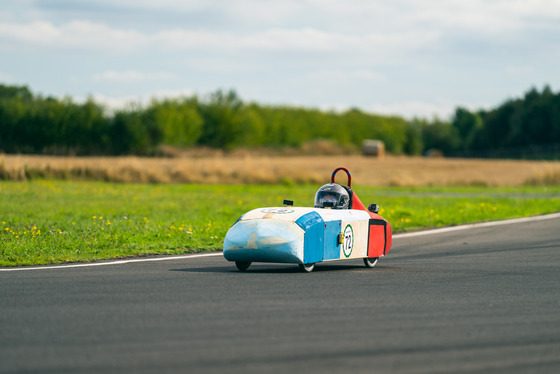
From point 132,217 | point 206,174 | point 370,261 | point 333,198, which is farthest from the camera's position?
point 206,174

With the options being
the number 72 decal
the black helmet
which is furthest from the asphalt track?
the black helmet

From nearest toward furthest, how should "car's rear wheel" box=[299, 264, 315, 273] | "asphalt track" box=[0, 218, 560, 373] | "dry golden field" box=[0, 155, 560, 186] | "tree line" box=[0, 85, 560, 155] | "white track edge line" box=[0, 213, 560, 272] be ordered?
"asphalt track" box=[0, 218, 560, 373] → "car's rear wheel" box=[299, 264, 315, 273] → "white track edge line" box=[0, 213, 560, 272] → "dry golden field" box=[0, 155, 560, 186] → "tree line" box=[0, 85, 560, 155]

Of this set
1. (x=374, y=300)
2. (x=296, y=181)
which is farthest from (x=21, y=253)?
(x=296, y=181)

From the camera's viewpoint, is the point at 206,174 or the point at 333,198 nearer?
the point at 333,198

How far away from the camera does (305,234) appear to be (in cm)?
1237

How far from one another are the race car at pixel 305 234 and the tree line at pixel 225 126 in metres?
46.6

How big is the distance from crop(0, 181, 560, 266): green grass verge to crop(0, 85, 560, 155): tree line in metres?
29.0

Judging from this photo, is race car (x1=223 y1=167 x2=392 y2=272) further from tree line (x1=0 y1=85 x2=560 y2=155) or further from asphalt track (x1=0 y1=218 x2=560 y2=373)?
tree line (x1=0 y1=85 x2=560 y2=155)

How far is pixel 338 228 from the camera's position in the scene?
13.1 meters

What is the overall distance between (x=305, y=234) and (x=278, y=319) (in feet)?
12.7

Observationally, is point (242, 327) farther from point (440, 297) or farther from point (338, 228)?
point (338, 228)

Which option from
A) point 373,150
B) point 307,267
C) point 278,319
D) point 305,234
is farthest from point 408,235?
point 373,150

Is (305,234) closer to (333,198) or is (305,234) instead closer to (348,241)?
(348,241)

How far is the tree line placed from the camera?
76.8 metres
